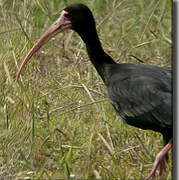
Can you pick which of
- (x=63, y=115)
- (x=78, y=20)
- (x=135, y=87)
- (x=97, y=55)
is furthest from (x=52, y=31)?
(x=135, y=87)

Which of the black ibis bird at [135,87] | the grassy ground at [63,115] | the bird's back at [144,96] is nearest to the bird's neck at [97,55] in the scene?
the black ibis bird at [135,87]

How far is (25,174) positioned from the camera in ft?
15.1

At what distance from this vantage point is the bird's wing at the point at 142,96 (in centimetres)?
455

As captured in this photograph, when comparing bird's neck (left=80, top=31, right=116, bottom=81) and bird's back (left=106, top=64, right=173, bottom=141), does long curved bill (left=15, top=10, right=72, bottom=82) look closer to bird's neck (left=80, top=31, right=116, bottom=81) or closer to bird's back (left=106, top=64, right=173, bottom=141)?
bird's neck (left=80, top=31, right=116, bottom=81)

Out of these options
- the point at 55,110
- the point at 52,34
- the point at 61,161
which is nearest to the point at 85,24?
the point at 52,34

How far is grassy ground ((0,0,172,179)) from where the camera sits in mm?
4742

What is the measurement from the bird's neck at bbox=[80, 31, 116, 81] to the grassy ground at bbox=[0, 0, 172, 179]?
26 cm

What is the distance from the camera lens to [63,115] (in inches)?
209

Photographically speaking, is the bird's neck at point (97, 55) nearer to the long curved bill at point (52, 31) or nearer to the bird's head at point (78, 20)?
the bird's head at point (78, 20)

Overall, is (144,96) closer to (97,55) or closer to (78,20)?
(97,55)

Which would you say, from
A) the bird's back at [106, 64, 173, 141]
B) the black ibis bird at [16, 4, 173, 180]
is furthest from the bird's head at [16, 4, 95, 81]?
the bird's back at [106, 64, 173, 141]

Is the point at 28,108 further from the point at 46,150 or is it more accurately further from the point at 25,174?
the point at 25,174

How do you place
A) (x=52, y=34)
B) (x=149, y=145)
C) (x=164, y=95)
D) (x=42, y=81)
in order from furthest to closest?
(x=42, y=81), (x=52, y=34), (x=149, y=145), (x=164, y=95)

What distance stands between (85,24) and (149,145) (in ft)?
3.46
